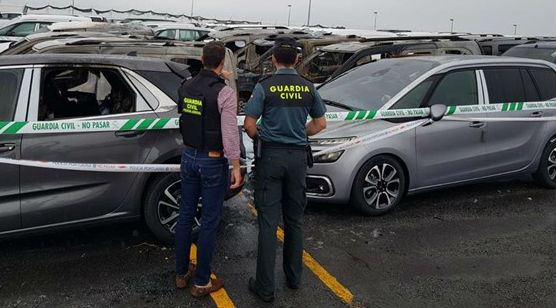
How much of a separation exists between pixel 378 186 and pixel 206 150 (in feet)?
7.71

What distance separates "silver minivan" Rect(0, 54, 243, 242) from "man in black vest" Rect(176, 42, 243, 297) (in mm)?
726

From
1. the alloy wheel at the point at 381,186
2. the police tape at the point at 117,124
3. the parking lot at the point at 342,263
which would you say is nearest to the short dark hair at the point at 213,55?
the police tape at the point at 117,124

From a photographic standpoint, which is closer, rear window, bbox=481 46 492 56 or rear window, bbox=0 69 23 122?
rear window, bbox=0 69 23 122

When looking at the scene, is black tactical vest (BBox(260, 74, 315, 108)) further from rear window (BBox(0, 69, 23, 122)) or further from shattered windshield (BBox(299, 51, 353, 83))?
shattered windshield (BBox(299, 51, 353, 83))

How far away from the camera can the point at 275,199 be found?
11.2 ft

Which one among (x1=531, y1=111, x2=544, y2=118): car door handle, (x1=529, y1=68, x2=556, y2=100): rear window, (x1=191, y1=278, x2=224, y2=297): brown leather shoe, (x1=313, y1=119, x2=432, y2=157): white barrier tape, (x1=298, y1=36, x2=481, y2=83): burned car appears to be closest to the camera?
(x1=191, y1=278, x2=224, y2=297): brown leather shoe

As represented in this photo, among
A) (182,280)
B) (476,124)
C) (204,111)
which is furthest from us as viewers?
(476,124)

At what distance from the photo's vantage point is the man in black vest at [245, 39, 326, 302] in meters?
3.33

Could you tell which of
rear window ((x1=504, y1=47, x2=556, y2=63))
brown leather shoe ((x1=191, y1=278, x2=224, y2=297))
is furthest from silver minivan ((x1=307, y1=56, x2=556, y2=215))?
rear window ((x1=504, y1=47, x2=556, y2=63))

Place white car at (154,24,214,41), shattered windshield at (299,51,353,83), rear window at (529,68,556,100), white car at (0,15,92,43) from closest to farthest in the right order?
rear window at (529,68,556,100)
shattered windshield at (299,51,353,83)
white car at (0,15,92,43)
white car at (154,24,214,41)

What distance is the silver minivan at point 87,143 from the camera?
370 cm

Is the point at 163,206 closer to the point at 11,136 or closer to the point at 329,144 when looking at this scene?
the point at 11,136

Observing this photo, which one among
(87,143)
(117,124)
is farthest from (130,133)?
(87,143)

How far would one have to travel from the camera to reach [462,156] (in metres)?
5.44
